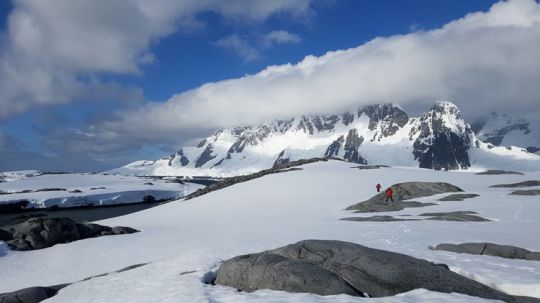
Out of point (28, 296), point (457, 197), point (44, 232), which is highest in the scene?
point (44, 232)

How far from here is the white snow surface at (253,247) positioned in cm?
1653

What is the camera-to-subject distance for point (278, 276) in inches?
650

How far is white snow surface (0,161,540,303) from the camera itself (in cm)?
1653

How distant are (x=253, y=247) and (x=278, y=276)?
37.0 ft

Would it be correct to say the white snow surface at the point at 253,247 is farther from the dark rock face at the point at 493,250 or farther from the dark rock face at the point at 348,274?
the dark rock face at the point at 493,250

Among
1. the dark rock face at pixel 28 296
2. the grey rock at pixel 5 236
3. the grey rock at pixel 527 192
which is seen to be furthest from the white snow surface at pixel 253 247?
the grey rock at pixel 5 236

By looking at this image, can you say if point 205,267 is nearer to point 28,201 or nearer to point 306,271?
point 306,271

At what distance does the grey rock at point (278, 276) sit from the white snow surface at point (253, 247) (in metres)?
0.68

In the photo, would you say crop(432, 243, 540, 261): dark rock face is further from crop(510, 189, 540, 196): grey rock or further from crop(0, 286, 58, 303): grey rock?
crop(510, 189, 540, 196): grey rock

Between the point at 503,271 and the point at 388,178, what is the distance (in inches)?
2559

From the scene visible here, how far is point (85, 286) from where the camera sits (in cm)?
1955

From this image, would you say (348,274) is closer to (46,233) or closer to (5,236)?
(46,233)

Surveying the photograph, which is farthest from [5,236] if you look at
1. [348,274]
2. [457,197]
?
[457,197]

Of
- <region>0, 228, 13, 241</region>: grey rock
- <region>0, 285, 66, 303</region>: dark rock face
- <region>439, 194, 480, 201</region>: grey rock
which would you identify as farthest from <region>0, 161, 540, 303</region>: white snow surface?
<region>0, 228, 13, 241</region>: grey rock
